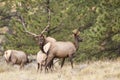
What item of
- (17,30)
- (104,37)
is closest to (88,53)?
(104,37)

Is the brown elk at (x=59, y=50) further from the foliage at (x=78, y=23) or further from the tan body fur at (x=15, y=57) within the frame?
the tan body fur at (x=15, y=57)

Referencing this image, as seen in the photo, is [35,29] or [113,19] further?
[35,29]

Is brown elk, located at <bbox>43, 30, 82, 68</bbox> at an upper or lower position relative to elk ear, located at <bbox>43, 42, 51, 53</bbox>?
lower

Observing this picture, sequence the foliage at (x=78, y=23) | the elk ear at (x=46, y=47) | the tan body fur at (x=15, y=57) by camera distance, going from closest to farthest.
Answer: the elk ear at (x=46, y=47) → the foliage at (x=78, y=23) → the tan body fur at (x=15, y=57)

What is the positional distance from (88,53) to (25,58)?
3639mm

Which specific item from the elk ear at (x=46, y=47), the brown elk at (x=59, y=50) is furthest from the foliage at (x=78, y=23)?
the elk ear at (x=46, y=47)

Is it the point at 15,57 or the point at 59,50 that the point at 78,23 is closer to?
the point at 15,57

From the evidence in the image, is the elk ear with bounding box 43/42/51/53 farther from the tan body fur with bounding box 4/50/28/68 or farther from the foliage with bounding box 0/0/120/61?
the tan body fur with bounding box 4/50/28/68

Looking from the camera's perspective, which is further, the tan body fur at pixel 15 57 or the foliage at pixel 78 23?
the tan body fur at pixel 15 57

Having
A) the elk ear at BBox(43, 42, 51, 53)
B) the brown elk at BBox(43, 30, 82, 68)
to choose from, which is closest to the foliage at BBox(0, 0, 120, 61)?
the brown elk at BBox(43, 30, 82, 68)

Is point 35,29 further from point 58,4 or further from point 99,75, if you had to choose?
point 99,75

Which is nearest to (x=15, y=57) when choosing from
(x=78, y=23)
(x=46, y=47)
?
(x=78, y=23)

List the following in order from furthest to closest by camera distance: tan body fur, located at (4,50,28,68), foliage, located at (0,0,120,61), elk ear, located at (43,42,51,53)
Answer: tan body fur, located at (4,50,28,68) → foliage, located at (0,0,120,61) → elk ear, located at (43,42,51,53)

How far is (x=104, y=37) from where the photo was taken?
1656 centimetres
